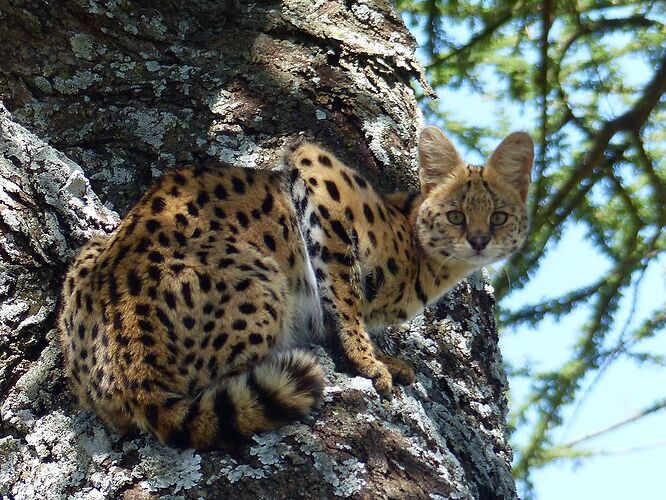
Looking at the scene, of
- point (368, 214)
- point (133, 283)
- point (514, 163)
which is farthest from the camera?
point (514, 163)

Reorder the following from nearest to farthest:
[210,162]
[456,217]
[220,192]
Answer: [220,192] → [210,162] → [456,217]

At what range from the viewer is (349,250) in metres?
3.98

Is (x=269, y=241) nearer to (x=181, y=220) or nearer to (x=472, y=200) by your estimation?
(x=181, y=220)

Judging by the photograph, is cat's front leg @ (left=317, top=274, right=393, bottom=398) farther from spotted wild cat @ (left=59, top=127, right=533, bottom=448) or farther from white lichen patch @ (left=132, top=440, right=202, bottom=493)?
white lichen patch @ (left=132, top=440, right=202, bottom=493)

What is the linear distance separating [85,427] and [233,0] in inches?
90.2

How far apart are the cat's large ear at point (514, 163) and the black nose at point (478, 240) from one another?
0.38m

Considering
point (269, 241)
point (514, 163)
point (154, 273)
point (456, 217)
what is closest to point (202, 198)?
point (269, 241)

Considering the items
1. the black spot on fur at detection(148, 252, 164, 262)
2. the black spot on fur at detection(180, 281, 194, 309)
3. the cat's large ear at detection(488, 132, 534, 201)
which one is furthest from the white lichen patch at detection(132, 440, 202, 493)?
the cat's large ear at detection(488, 132, 534, 201)

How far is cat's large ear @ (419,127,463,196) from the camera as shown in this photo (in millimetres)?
4336

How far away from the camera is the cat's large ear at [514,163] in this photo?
15.0ft

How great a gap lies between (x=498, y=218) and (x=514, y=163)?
30 cm

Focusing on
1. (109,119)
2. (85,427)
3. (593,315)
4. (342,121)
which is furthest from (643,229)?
(85,427)

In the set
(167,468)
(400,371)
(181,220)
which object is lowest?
(167,468)

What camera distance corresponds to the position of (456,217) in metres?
4.47
